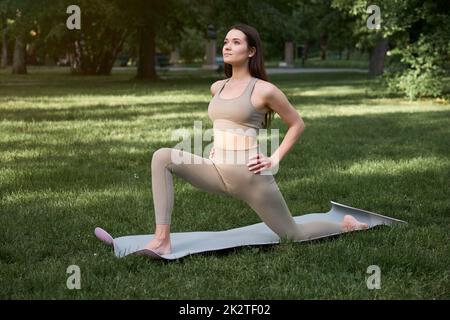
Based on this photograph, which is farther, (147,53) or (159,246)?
(147,53)

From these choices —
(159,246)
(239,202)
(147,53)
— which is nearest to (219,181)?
(159,246)

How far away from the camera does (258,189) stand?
439cm

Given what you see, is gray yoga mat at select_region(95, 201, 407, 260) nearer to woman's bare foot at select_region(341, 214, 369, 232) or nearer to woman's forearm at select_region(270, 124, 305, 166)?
woman's bare foot at select_region(341, 214, 369, 232)

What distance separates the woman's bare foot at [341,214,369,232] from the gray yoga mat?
0.10 meters

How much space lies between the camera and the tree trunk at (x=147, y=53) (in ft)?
88.9

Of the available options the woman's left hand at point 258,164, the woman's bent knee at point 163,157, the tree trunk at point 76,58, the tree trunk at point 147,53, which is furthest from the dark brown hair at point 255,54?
the tree trunk at point 76,58

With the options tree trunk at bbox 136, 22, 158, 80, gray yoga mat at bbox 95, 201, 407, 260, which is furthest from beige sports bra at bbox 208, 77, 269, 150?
tree trunk at bbox 136, 22, 158, 80

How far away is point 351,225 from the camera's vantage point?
197 inches

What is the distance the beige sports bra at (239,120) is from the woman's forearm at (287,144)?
0.53ft

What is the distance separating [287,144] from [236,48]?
73cm

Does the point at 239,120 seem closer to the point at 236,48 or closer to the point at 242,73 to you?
the point at 242,73

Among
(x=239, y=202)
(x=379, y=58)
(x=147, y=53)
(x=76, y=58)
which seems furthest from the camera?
(x=76, y=58)
